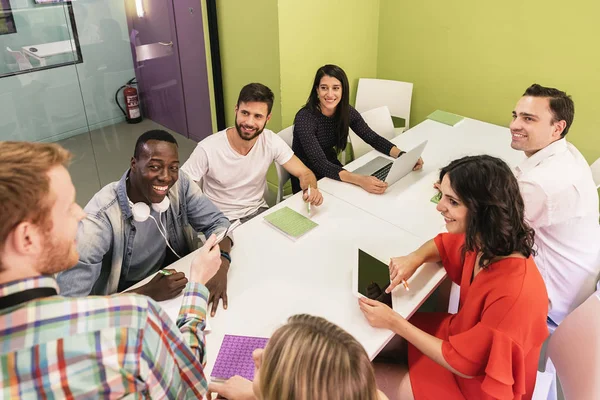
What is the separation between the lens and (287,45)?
3084 millimetres

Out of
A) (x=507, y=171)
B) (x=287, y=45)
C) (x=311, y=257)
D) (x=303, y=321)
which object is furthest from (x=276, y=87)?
(x=303, y=321)

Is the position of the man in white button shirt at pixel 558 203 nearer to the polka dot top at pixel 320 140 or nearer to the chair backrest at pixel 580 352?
the chair backrest at pixel 580 352

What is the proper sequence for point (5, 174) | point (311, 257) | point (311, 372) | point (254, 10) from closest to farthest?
point (5, 174), point (311, 372), point (311, 257), point (254, 10)

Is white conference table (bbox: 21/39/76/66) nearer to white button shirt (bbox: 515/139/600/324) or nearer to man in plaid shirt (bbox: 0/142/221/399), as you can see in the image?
man in plaid shirt (bbox: 0/142/221/399)

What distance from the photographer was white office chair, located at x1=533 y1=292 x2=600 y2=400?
1.31 metres

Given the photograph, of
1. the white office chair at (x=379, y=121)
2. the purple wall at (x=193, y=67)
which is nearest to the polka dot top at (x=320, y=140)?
the white office chair at (x=379, y=121)

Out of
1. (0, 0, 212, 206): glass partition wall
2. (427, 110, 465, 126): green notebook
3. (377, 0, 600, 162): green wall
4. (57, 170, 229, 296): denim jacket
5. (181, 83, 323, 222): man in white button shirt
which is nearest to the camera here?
(57, 170, 229, 296): denim jacket

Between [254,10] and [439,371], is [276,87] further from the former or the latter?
[439,371]

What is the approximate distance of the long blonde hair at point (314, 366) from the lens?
0.84 meters

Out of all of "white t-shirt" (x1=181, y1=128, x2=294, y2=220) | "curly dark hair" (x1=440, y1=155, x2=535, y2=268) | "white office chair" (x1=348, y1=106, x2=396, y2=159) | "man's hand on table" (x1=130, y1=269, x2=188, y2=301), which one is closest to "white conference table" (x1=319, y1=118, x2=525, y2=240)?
"white office chair" (x1=348, y1=106, x2=396, y2=159)

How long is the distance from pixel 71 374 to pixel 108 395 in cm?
8

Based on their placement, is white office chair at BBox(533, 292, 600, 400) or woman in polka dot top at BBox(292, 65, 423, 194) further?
woman in polka dot top at BBox(292, 65, 423, 194)

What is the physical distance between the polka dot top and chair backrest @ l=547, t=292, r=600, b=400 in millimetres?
1271

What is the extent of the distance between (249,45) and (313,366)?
277 centimetres
